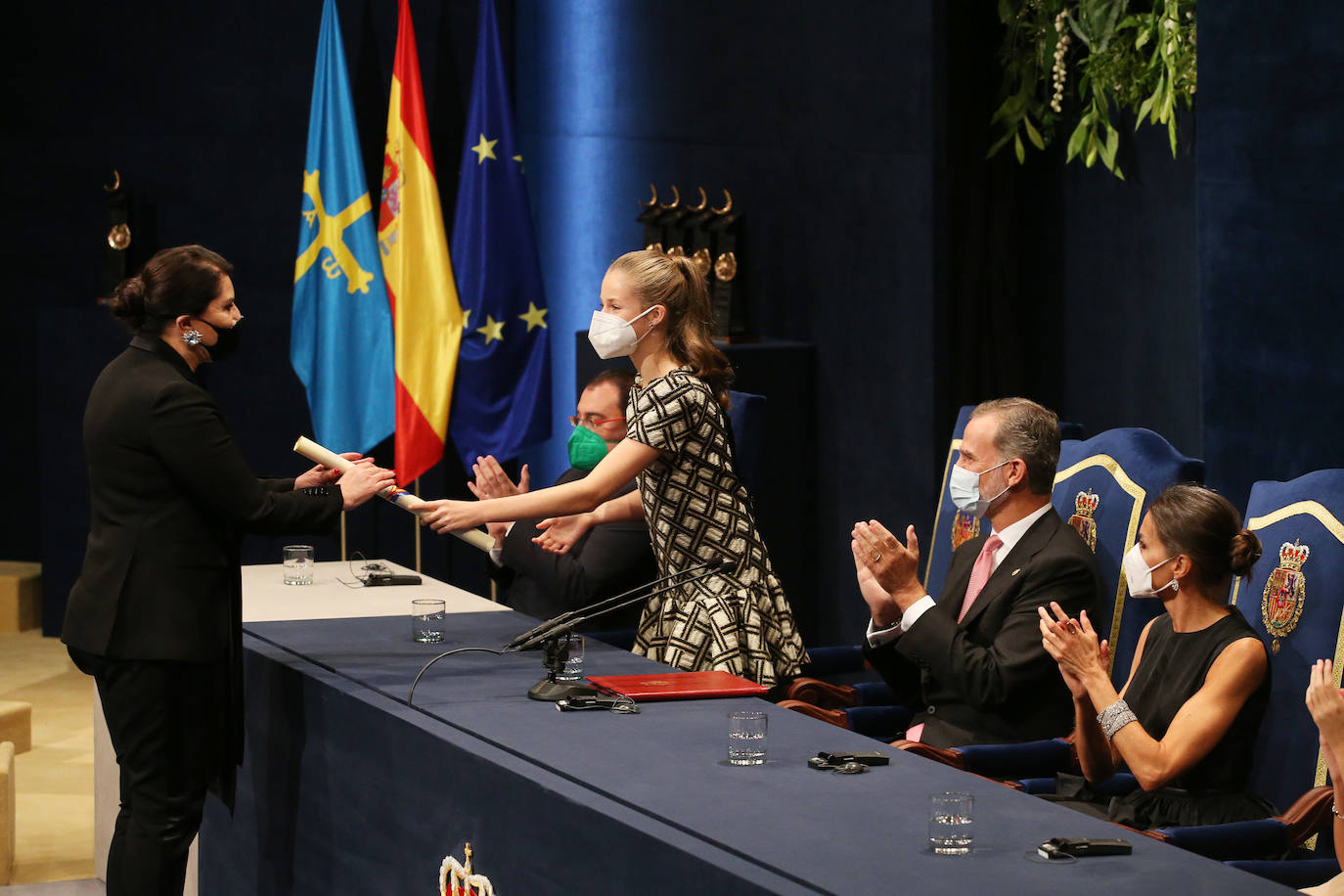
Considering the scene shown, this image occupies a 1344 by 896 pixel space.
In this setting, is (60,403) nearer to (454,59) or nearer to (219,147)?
(219,147)

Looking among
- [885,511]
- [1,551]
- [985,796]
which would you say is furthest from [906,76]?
[1,551]

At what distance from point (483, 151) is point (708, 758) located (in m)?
4.48

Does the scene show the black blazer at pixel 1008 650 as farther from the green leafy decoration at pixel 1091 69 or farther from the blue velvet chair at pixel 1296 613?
the green leafy decoration at pixel 1091 69

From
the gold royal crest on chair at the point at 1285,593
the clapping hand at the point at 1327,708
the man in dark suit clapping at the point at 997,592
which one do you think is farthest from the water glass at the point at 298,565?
the clapping hand at the point at 1327,708

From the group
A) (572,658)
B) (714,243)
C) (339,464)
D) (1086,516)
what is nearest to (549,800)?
(572,658)

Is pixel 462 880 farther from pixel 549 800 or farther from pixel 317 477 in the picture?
pixel 317 477

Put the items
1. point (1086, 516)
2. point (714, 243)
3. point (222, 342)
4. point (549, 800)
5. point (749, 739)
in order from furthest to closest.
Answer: point (714, 243) < point (1086, 516) < point (222, 342) < point (749, 739) < point (549, 800)

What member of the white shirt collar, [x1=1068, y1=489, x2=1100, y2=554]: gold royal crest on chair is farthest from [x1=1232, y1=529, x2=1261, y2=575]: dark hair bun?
[x1=1068, y1=489, x2=1100, y2=554]: gold royal crest on chair

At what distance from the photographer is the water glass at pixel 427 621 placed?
3.38 m

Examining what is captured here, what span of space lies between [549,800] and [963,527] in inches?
69.0

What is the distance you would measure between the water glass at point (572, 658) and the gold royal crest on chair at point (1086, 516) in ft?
3.54

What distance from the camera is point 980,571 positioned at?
340 centimetres

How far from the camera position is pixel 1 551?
7.53 m

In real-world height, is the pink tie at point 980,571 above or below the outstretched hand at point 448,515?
below
